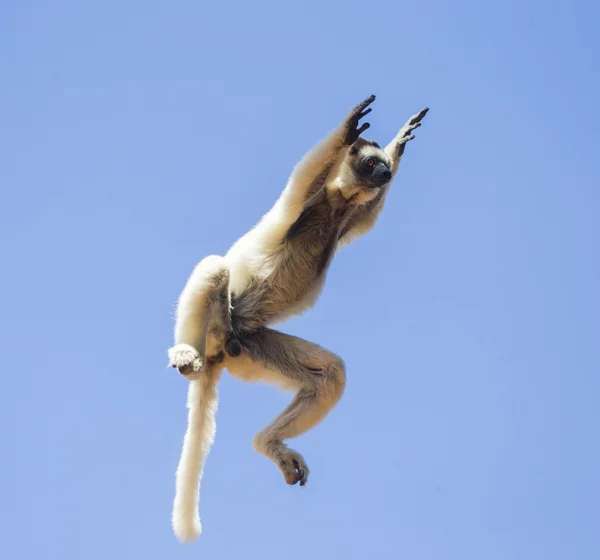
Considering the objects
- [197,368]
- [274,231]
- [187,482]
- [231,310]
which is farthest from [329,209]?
[187,482]

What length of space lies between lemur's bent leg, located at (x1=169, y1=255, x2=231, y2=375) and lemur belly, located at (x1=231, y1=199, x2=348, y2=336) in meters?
0.43

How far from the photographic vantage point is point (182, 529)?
10938mm

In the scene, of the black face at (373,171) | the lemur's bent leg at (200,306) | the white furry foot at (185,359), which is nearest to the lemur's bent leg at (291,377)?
the lemur's bent leg at (200,306)

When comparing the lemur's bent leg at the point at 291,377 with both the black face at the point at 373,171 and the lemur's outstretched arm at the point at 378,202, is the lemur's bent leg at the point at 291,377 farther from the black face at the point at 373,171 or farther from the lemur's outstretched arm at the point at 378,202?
the black face at the point at 373,171

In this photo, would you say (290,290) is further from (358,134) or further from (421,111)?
(421,111)

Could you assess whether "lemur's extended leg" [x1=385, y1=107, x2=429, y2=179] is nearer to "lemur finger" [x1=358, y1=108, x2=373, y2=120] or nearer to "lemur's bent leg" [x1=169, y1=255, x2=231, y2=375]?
"lemur finger" [x1=358, y1=108, x2=373, y2=120]

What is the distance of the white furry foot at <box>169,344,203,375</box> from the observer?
1046 cm

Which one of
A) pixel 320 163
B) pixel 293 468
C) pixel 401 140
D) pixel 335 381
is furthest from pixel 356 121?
pixel 293 468

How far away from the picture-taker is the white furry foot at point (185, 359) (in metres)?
10.5

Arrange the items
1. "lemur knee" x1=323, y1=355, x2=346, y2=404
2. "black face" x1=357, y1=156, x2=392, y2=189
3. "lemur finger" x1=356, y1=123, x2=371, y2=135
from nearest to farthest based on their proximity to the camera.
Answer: "lemur finger" x1=356, y1=123, x2=371, y2=135 → "lemur knee" x1=323, y1=355, x2=346, y2=404 → "black face" x1=357, y1=156, x2=392, y2=189

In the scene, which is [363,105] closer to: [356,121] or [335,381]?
[356,121]

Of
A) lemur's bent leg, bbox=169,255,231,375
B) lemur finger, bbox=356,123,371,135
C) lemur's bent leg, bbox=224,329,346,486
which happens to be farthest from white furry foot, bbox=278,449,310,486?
lemur finger, bbox=356,123,371,135

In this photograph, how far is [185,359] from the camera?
34.4ft

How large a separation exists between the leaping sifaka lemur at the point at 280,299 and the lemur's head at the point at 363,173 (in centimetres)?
1
